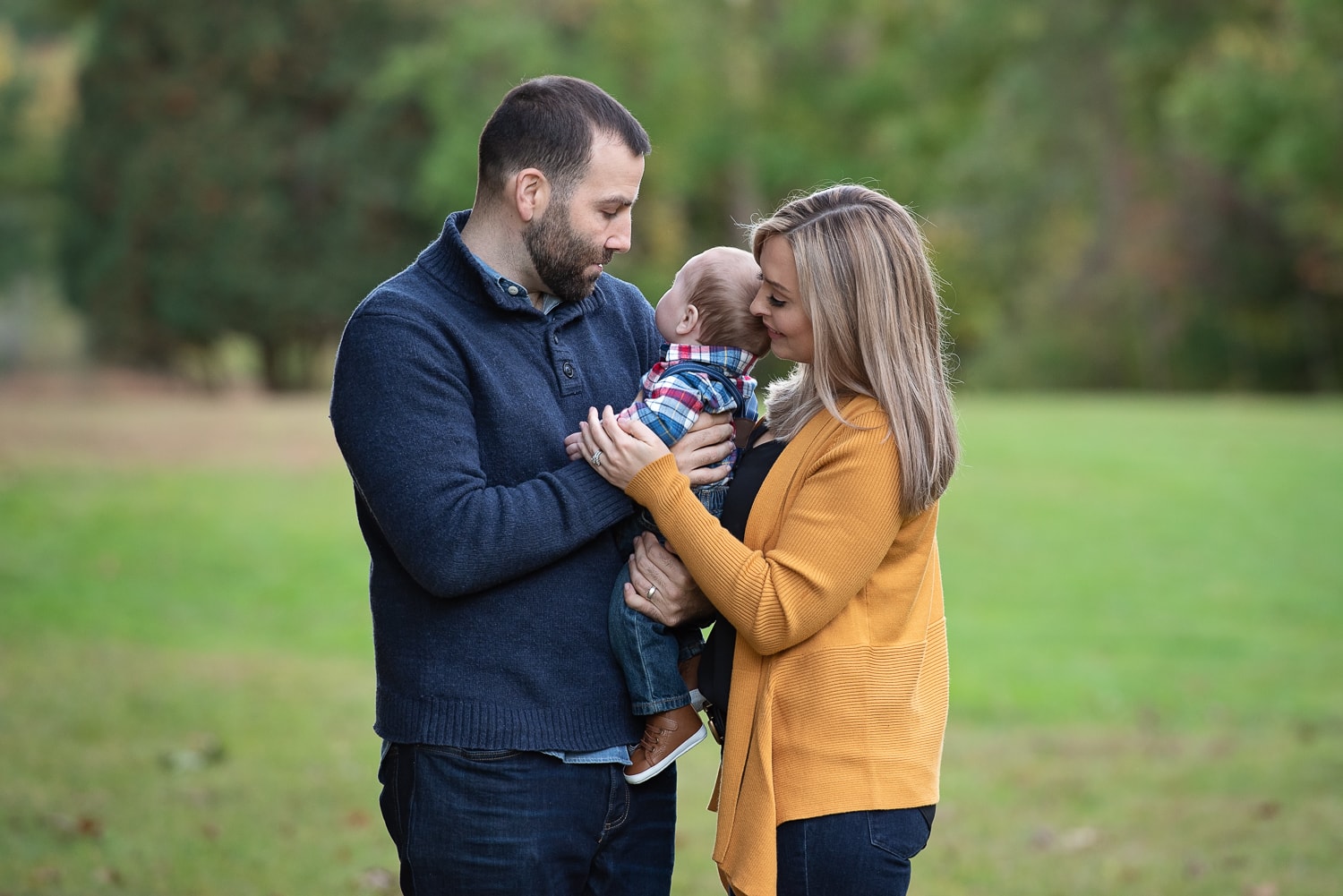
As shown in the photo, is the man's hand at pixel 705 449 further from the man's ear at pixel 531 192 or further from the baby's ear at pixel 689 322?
the man's ear at pixel 531 192

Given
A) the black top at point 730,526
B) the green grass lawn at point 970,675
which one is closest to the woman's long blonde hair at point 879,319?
the black top at point 730,526

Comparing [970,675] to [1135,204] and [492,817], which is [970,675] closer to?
[492,817]

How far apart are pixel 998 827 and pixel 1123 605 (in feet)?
15.3

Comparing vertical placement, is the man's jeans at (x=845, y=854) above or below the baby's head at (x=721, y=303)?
below

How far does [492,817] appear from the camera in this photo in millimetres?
2475

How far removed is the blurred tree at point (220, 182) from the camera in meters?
26.7

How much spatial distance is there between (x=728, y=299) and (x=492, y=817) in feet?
3.49

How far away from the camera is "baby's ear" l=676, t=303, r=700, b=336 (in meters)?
2.72

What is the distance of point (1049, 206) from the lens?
28.6 meters

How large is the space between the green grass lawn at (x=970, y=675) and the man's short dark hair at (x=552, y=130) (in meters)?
3.26

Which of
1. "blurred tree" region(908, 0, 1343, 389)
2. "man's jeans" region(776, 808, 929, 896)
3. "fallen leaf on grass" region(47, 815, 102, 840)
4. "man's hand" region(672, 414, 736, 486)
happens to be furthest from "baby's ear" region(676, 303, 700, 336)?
"blurred tree" region(908, 0, 1343, 389)

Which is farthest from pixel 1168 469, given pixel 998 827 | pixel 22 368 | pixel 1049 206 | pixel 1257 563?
pixel 22 368

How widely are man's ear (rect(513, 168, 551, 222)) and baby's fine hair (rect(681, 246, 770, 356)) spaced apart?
354 millimetres

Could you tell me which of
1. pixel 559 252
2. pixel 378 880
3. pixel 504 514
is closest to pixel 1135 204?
pixel 378 880
